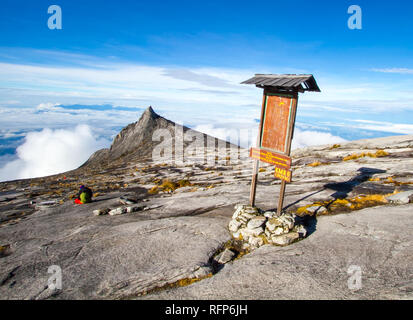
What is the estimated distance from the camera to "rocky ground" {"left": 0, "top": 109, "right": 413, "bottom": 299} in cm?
903

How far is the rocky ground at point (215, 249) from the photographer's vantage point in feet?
29.6

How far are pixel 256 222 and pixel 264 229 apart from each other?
56 centimetres

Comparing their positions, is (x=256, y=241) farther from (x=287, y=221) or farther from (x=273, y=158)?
(x=273, y=158)

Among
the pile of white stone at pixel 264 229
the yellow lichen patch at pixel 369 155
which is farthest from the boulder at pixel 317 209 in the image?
the yellow lichen patch at pixel 369 155

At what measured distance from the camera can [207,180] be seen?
29.9 m

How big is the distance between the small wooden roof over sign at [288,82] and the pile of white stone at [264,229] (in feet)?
23.8

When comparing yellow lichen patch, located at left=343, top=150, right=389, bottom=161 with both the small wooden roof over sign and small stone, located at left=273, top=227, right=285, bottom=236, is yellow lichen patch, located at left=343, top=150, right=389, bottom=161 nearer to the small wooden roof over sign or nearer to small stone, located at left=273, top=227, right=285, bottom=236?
the small wooden roof over sign

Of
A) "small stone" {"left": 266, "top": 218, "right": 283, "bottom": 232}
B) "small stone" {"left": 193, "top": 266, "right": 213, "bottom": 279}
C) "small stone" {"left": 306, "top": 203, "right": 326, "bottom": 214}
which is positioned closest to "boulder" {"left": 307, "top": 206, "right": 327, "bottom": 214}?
"small stone" {"left": 306, "top": 203, "right": 326, "bottom": 214}

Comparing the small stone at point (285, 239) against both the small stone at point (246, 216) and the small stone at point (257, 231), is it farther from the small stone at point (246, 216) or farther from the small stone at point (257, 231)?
the small stone at point (246, 216)

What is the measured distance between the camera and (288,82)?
1288cm
